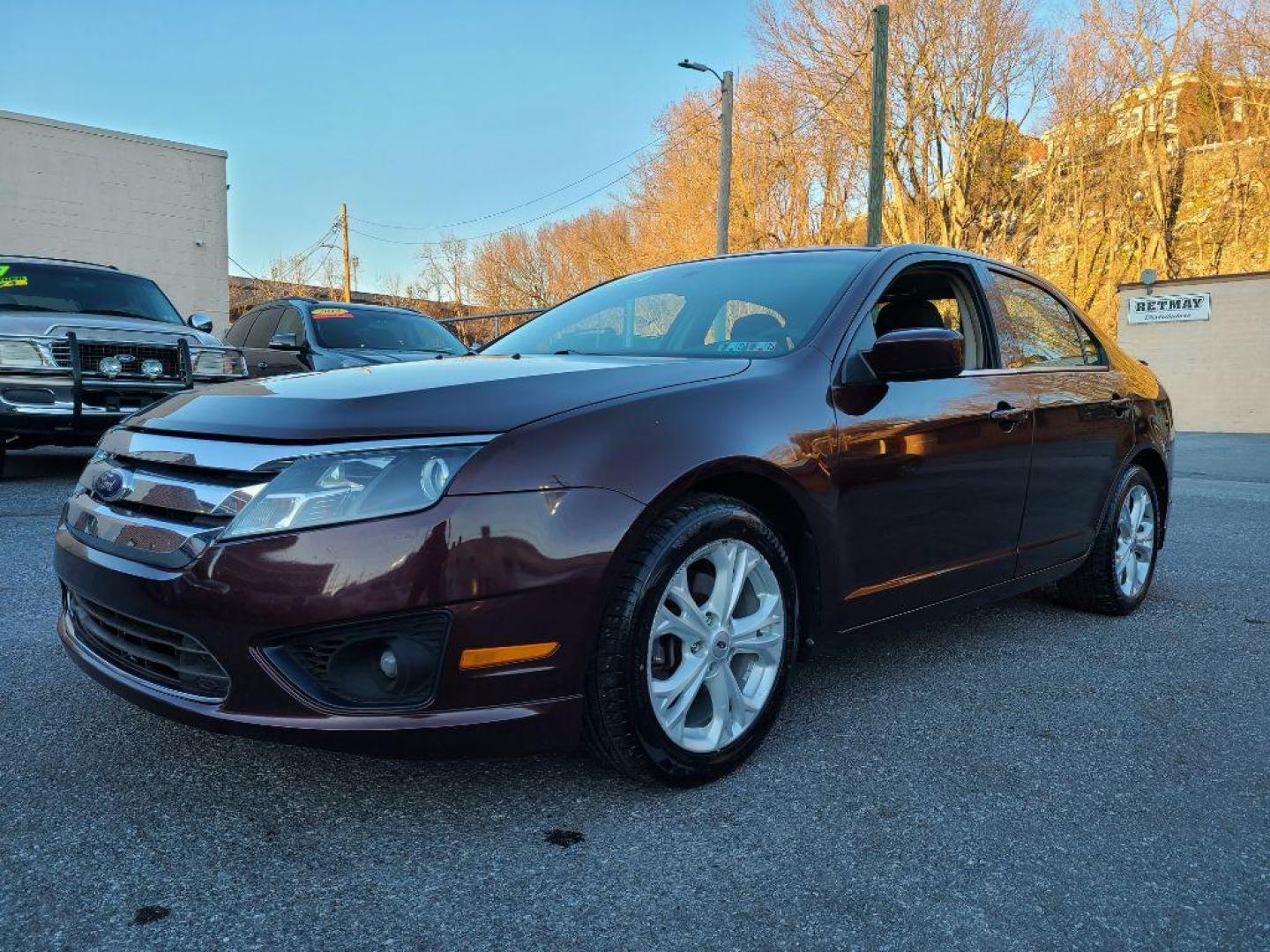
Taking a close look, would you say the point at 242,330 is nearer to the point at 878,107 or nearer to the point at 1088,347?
the point at 1088,347

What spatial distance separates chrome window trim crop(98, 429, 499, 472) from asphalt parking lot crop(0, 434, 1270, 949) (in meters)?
0.79

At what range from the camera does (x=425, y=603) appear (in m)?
1.98

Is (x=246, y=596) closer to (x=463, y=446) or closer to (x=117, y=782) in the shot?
(x=463, y=446)

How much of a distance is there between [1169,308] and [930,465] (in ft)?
74.3

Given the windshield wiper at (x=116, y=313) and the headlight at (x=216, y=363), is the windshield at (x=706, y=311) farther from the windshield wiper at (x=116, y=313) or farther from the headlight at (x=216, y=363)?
the windshield wiper at (x=116, y=313)

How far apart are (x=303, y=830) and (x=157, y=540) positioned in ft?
2.37

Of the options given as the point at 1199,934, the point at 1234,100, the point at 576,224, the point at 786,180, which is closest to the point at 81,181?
the point at 786,180

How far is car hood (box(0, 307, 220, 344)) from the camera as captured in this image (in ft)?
21.9

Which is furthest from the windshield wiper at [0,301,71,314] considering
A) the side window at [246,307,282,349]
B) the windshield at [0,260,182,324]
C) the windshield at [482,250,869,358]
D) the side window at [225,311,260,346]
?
the windshield at [482,250,869,358]

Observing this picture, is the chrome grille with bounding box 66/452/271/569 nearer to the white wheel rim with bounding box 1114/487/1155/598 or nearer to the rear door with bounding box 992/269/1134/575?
the rear door with bounding box 992/269/1134/575

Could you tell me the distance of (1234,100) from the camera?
25734mm

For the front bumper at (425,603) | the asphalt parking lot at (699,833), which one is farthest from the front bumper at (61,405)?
the front bumper at (425,603)

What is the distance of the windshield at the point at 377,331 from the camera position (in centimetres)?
870

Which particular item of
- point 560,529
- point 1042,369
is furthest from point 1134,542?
point 560,529
